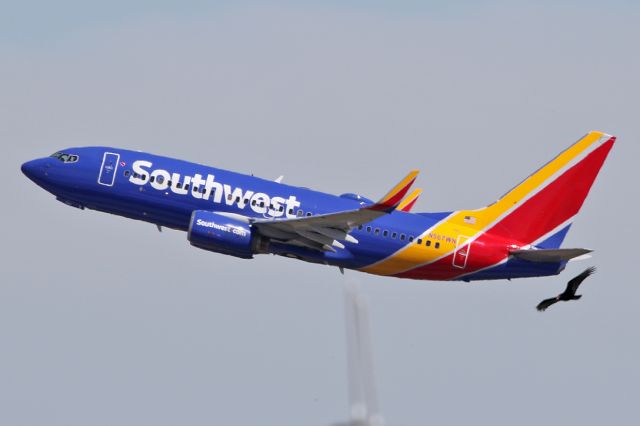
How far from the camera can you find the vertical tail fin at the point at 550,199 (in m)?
81.8

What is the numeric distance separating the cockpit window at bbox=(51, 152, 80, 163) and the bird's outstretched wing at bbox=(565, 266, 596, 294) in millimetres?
26710

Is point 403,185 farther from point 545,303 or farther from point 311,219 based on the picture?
point 545,303

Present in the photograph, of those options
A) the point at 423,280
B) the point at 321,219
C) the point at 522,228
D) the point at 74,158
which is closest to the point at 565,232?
the point at 522,228

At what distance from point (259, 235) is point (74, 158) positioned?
10723 mm

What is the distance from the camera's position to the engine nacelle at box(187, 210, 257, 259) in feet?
248

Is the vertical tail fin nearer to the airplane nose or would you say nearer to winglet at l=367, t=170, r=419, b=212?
winglet at l=367, t=170, r=419, b=212

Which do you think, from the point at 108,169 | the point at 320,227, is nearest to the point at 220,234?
the point at 320,227

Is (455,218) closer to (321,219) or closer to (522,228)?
(522,228)

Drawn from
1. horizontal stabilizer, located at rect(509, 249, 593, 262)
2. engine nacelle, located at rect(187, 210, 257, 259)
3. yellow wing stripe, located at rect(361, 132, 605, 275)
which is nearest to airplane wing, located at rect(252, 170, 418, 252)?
engine nacelle, located at rect(187, 210, 257, 259)

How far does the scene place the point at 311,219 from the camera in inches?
2980

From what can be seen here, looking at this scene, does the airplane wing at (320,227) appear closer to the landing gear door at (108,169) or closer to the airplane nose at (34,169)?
the landing gear door at (108,169)

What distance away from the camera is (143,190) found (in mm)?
77375

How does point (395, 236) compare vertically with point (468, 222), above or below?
below

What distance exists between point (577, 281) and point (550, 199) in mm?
4865
